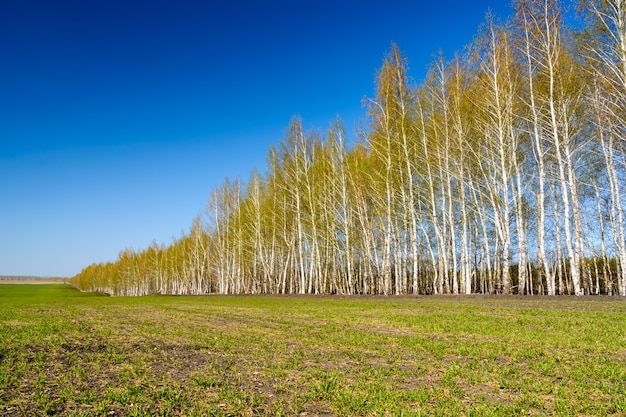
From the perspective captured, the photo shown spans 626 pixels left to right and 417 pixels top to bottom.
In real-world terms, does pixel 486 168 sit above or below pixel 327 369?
above

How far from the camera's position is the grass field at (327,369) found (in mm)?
4504

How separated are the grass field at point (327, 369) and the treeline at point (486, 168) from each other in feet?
34.6

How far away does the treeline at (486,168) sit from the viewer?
1836cm

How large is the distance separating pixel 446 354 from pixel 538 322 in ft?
15.4

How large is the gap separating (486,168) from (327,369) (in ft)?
67.6

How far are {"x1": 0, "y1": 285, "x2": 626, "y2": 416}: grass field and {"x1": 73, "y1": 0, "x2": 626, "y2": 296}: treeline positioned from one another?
34.6 ft

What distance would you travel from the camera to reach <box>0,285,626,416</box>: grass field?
4504mm

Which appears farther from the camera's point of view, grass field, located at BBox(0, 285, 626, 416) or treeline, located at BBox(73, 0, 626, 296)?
treeline, located at BBox(73, 0, 626, 296)

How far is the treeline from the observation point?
18359 mm

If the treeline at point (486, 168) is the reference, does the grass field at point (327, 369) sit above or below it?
below

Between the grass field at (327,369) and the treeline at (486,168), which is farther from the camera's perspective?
the treeline at (486,168)

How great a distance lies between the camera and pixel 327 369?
20.2ft

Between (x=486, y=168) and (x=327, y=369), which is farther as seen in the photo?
(x=486, y=168)

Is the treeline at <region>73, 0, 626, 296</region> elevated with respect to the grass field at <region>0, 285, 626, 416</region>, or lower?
elevated
